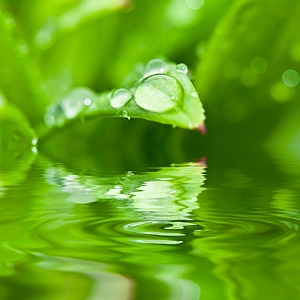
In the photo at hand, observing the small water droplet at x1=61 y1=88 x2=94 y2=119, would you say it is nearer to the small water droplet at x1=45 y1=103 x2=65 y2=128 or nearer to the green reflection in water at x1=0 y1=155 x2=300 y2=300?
the small water droplet at x1=45 y1=103 x2=65 y2=128

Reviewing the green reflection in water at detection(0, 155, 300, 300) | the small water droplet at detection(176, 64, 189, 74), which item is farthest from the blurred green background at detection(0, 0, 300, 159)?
the green reflection in water at detection(0, 155, 300, 300)

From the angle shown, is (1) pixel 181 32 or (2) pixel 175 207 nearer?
(2) pixel 175 207

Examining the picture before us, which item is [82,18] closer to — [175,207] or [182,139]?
[182,139]

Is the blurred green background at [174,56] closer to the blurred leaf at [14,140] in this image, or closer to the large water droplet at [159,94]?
the blurred leaf at [14,140]

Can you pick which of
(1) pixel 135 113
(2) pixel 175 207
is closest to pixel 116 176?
(1) pixel 135 113

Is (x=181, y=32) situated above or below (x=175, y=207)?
above

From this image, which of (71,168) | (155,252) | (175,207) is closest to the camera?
(155,252)

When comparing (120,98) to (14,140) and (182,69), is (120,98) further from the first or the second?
(14,140)

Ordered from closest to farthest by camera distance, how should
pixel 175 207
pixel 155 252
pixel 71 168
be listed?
1. pixel 155 252
2. pixel 175 207
3. pixel 71 168

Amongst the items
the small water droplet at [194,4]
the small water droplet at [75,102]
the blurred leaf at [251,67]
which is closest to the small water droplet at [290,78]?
the blurred leaf at [251,67]

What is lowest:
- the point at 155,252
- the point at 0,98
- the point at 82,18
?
the point at 155,252
